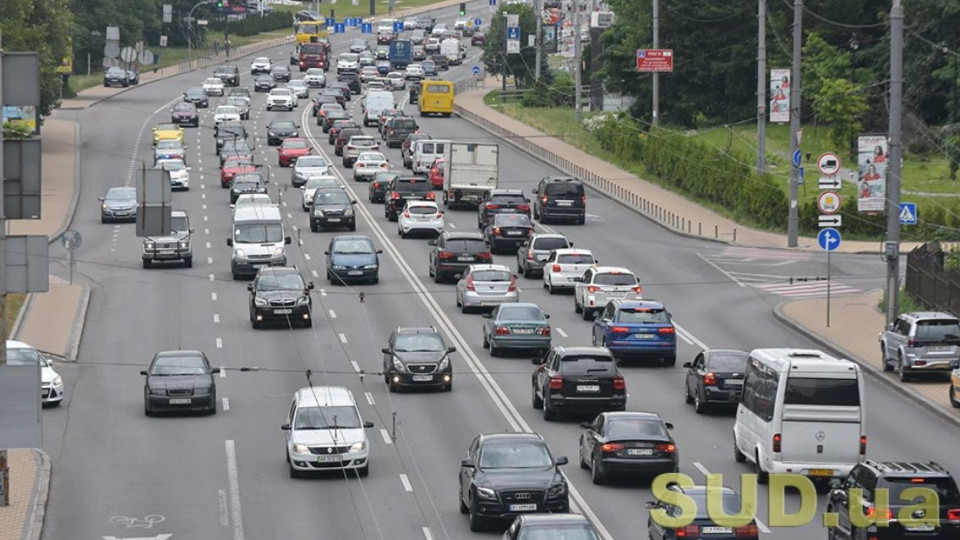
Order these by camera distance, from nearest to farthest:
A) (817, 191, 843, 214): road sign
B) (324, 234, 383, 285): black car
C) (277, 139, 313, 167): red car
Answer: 1. (817, 191, 843, 214): road sign
2. (324, 234, 383, 285): black car
3. (277, 139, 313, 167): red car

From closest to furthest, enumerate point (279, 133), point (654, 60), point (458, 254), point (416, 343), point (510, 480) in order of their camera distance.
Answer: point (510, 480), point (416, 343), point (458, 254), point (654, 60), point (279, 133)

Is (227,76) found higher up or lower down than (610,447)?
higher up

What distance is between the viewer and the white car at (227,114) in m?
105

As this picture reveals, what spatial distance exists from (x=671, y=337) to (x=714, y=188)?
34.0 m

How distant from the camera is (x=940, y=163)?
3538 inches

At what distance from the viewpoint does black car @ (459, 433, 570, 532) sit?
29.4 metres

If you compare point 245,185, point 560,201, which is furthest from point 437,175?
point 560,201

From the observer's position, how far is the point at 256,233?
196 ft

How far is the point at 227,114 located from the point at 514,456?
78.3 metres

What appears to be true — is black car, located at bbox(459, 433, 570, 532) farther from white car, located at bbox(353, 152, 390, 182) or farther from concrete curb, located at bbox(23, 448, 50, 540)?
white car, located at bbox(353, 152, 390, 182)

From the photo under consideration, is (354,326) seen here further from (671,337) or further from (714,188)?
(714,188)

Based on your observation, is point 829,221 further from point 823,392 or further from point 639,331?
point 823,392

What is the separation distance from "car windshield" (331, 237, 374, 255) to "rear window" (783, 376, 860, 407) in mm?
27762

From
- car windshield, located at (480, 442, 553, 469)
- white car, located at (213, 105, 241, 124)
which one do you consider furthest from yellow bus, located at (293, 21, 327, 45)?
car windshield, located at (480, 442, 553, 469)
